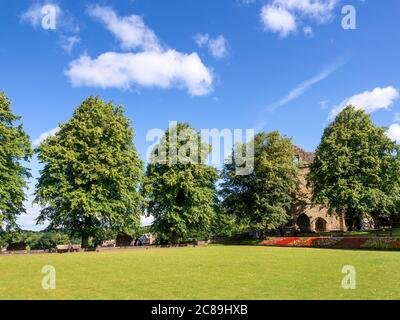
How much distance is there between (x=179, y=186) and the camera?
163ft

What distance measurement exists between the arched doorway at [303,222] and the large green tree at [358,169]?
1517 cm

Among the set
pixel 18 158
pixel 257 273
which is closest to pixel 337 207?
pixel 257 273

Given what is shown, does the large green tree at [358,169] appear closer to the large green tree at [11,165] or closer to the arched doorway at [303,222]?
the arched doorway at [303,222]

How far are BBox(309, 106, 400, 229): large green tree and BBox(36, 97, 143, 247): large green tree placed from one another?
22206mm

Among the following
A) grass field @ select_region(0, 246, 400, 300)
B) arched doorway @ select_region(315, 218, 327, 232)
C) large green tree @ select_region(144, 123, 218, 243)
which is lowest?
grass field @ select_region(0, 246, 400, 300)

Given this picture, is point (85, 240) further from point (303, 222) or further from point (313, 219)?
point (313, 219)

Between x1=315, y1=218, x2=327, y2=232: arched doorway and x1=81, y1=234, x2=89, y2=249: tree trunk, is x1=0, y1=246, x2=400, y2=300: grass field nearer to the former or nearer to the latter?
x1=81, y1=234, x2=89, y2=249: tree trunk

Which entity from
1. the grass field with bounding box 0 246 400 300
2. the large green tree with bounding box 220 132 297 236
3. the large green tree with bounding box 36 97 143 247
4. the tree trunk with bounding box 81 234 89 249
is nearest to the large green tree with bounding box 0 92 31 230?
the large green tree with bounding box 36 97 143 247

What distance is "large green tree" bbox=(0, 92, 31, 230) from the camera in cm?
3748

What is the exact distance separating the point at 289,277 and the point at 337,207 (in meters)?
32.9

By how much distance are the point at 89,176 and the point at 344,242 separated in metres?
25.4

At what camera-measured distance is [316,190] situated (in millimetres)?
49688

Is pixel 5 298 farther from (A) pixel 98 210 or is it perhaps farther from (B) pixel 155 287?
(A) pixel 98 210

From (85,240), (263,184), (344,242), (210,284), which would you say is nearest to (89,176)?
(85,240)
